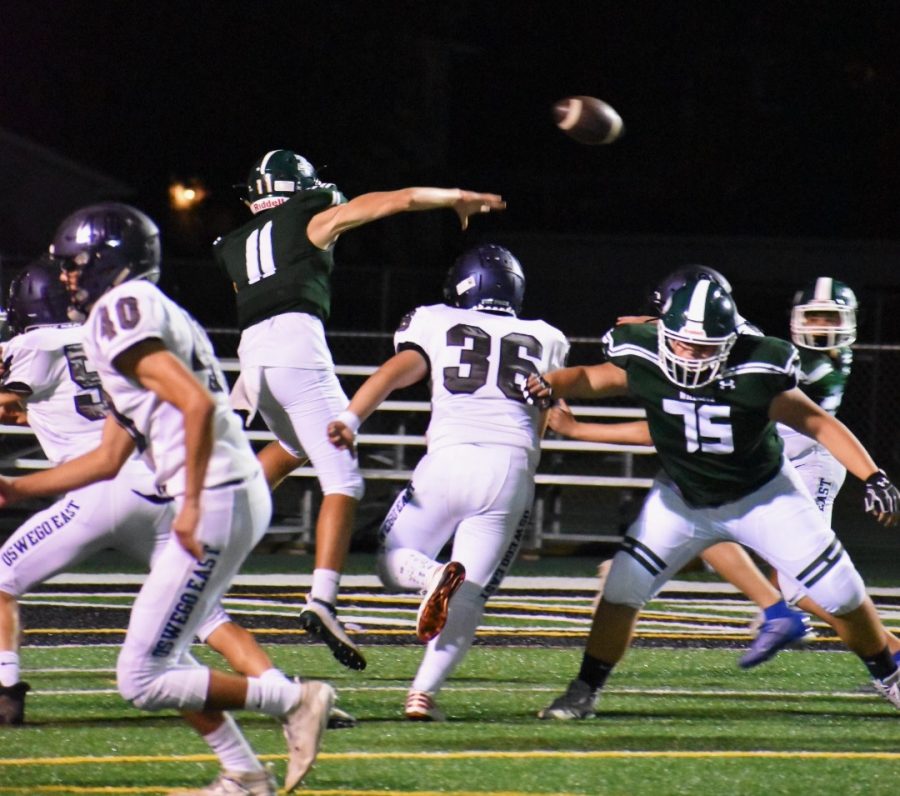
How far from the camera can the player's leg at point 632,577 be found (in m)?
6.76

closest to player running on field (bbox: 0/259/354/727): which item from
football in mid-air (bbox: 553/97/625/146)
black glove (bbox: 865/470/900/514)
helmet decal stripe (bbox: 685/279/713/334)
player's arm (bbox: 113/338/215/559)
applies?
player's arm (bbox: 113/338/215/559)

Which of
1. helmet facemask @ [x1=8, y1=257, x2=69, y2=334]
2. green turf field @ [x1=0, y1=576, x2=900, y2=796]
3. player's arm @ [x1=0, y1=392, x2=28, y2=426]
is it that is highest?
helmet facemask @ [x1=8, y1=257, x2=69, y2=334]

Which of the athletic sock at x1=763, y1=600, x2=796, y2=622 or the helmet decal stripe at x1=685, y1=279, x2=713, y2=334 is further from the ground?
the helmet decal stripe at x1=685, y1=279, x2=713, y2=334

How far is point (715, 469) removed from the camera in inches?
264

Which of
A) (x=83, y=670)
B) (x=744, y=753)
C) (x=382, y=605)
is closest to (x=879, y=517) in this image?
(x=744, y=753)

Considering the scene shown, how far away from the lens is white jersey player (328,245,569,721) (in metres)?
6.69

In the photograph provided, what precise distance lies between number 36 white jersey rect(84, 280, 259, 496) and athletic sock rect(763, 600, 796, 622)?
11.1 feet

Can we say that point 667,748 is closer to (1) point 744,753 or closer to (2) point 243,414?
(1) point 744,753

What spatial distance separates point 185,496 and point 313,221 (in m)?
2.76

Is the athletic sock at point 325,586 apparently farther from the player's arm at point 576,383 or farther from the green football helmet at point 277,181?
the green football helmet at point 277,181

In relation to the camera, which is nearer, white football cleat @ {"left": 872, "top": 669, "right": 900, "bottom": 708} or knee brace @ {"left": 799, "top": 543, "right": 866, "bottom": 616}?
knee brace @ {"left": 799, "top": 543, "right": 866, "bottom": 616}

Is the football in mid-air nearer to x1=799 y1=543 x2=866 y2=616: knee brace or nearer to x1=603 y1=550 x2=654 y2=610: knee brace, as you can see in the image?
x1=603 y1=550 x2=654 y2=610: knee brace

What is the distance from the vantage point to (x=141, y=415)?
5.09 meters

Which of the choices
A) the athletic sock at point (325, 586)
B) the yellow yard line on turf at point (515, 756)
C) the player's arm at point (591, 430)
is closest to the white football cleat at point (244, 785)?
the yellow yard line on turf at point (515, 756)
